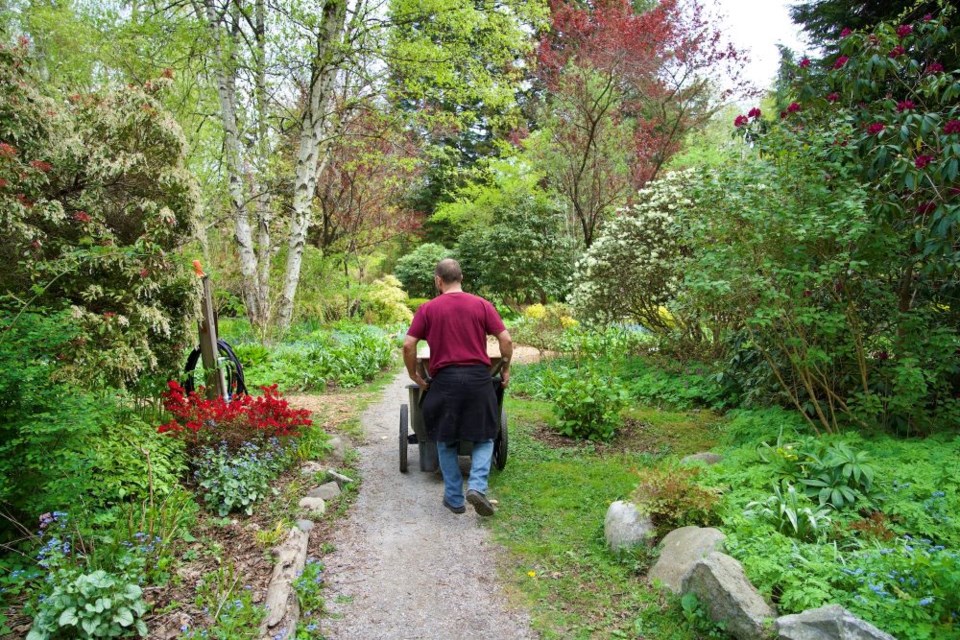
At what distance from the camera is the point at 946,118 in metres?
4.45

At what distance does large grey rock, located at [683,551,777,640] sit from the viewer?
8.28 ft

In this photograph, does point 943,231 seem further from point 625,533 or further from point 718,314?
point 718,314

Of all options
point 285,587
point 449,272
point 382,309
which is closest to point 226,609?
point 285,587

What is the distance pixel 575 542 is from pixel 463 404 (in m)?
1.18

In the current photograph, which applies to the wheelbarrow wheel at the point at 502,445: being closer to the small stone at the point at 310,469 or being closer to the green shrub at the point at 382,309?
the small stone at the point at 310,469

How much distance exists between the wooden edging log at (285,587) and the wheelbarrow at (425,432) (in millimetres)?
1369

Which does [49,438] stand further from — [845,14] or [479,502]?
[845,14]

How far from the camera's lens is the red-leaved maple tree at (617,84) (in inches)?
464

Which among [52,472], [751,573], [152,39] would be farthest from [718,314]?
[152,39]

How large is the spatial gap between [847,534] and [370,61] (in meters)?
10.4

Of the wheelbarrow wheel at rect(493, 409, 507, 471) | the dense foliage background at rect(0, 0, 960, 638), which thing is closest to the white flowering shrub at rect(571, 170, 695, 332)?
the dense foliage background at rect(0, 0, 960, 638)

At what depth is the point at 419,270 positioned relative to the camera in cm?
2000

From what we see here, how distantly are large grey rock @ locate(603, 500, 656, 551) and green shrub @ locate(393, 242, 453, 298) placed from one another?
16.5m

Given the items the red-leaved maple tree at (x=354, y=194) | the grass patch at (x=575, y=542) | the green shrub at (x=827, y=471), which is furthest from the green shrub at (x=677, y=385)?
the red-leaved maple tree at (x=354, y=194)
